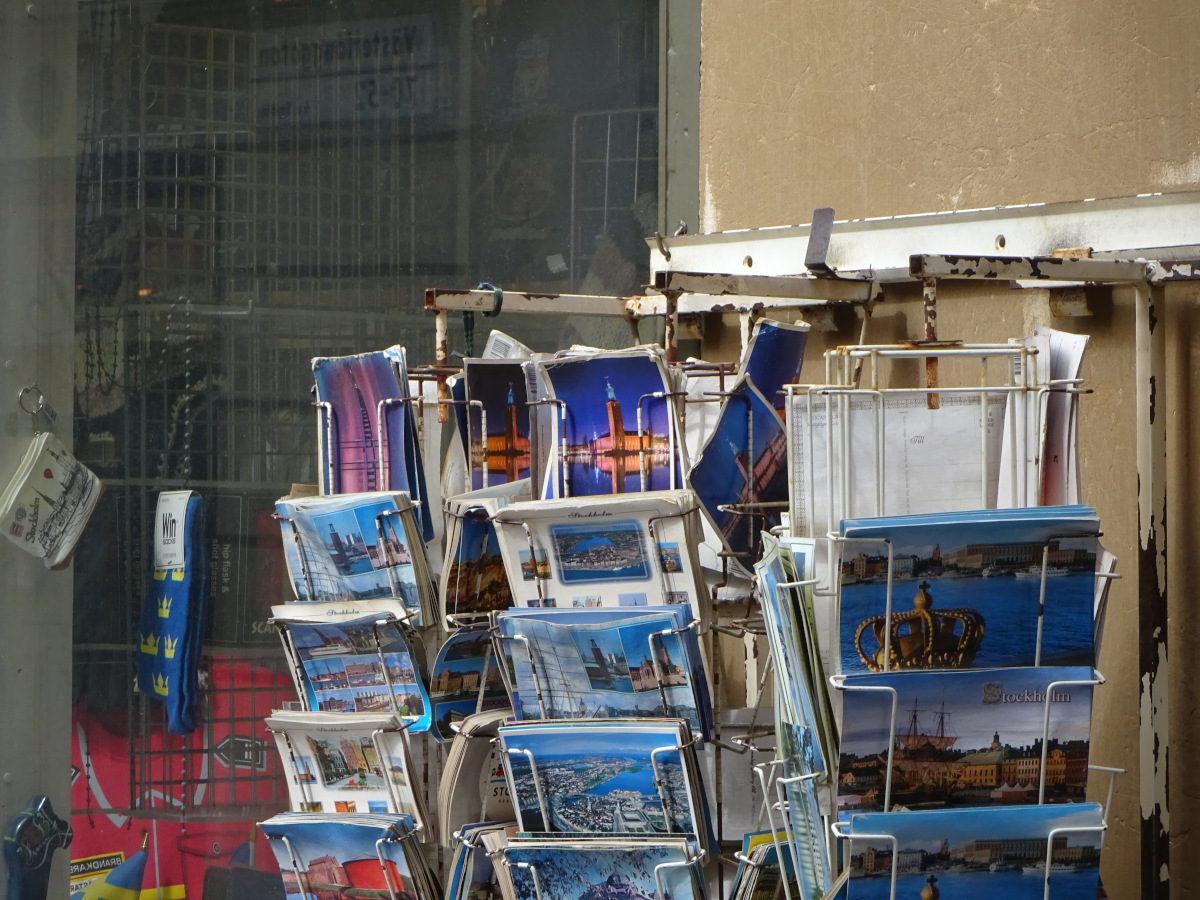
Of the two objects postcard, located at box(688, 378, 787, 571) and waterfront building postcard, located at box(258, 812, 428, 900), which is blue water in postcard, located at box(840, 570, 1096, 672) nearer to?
postcard, located at box(688, 378, 787, 571)

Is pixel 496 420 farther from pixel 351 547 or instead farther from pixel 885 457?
pixel 885 457

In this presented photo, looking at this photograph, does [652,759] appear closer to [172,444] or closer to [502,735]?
[502,735]

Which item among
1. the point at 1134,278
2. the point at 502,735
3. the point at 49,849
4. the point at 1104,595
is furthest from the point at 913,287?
the point at 49,849

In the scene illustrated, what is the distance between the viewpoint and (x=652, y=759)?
157cm

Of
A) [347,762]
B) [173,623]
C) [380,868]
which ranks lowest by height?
[380,868]

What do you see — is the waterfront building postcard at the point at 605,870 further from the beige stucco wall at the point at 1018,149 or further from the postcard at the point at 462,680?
the beige stucco wall at the point at 1018,149

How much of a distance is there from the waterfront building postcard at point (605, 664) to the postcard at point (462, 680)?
0.18 m

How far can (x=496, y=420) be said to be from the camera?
74.9 inches

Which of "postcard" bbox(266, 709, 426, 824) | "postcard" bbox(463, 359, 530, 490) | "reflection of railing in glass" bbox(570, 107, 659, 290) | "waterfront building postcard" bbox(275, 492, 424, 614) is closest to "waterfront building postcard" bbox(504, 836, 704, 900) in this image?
"postcard" bbox(266, 709, 426, 824)

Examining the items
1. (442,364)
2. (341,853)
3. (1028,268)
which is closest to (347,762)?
(341,853)

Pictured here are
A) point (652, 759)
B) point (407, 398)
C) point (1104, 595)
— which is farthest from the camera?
point (407, 398)

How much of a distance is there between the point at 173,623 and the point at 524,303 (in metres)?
1.04

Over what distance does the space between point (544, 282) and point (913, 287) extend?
0.88 metres

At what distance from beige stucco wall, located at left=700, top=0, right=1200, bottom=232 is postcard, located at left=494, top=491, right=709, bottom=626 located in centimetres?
84
